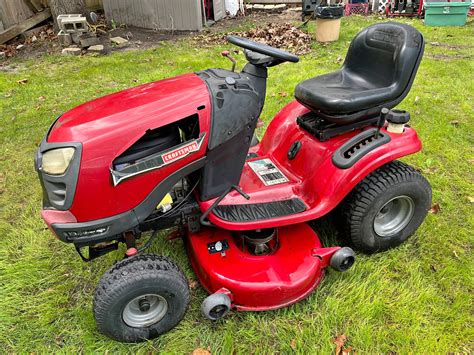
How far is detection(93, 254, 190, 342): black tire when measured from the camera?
1795 millimetres

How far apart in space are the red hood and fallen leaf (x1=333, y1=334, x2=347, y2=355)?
1.30m

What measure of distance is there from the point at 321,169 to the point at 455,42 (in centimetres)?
530

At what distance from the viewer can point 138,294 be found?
1830 millimetres

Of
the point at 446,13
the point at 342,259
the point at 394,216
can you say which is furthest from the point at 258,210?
the point at 446,13

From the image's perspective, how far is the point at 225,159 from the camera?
1.99 meters

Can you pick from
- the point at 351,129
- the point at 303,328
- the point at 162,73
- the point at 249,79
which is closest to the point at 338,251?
the point at 303,328

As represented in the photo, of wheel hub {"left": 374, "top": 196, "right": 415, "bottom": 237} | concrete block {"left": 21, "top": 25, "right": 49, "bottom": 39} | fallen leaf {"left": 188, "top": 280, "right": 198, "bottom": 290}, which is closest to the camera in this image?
fallen leaf {"left": 188, "top": 280, "right": 198, "bottom": 290}

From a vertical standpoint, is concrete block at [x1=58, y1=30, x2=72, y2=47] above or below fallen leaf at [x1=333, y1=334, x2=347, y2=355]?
above

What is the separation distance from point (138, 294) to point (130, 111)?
0.82 m

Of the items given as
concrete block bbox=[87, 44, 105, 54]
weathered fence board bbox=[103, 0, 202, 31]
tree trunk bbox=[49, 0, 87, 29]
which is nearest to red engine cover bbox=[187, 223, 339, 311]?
concrete block bbox=[87, 44, 105, 54]

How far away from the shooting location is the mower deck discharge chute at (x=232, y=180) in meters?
1.72

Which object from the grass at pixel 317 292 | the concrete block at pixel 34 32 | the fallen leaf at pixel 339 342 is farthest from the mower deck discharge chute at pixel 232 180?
the concrete block at pixel 34 32

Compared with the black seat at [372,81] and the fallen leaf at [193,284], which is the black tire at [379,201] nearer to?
the black seat at [372,81]

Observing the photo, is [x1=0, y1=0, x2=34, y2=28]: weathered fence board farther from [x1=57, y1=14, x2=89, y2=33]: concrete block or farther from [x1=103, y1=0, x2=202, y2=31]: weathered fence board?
[x1=103, y1=0, x2=202, y2=31]: weathered fence board
